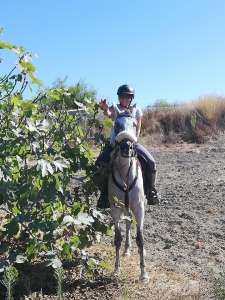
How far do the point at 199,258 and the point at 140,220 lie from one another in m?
1.59

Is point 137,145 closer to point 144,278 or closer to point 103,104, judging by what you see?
point 103,104

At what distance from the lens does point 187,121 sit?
26594mm

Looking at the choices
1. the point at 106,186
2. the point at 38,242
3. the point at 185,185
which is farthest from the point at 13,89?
the point at 185,185

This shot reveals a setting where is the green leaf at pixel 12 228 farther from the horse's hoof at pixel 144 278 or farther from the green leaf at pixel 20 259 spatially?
the horse's hoof at pixel 144 278

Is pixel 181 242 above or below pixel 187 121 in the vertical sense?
below

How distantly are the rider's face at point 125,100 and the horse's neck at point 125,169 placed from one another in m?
0.94

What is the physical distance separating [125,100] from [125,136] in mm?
993

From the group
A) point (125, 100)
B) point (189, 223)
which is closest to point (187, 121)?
point (189, 223)

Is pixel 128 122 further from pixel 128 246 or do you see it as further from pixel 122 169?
pixel 128 246

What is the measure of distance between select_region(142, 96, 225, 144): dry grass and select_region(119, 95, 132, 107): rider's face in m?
16.5

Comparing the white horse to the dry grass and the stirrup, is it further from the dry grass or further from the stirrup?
the dry grass

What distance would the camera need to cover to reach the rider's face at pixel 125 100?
8477 mm

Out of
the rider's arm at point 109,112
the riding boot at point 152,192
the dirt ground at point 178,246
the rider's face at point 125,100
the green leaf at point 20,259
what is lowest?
the dirt ground at point 178,246

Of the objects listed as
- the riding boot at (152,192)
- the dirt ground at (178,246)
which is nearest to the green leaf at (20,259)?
the dirt ground at (178,246)
